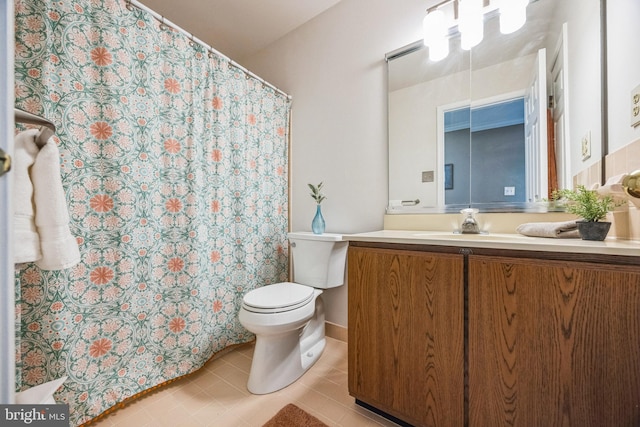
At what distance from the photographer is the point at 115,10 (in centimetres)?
111

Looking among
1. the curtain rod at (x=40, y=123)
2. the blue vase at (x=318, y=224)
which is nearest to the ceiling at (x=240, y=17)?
the blue vase at (x=318, y=224)

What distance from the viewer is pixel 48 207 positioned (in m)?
0.66

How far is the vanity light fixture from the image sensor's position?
48.2 inches

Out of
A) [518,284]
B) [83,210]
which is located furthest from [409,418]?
[83,210]

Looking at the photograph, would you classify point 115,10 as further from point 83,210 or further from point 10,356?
point 10,356

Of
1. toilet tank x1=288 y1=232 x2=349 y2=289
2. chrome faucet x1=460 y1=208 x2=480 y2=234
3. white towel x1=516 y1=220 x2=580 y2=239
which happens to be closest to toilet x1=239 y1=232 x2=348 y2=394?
toilet tank x1=288 y1=232 x2=349 y2=289

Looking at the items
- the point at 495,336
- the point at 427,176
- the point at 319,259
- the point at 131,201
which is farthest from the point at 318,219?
the point at 495,336

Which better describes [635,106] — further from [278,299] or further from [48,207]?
[48,207]

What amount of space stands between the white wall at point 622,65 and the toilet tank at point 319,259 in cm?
126

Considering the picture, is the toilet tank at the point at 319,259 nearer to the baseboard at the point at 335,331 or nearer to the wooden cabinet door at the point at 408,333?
the baseboard at the point at 335,331

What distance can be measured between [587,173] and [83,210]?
2.14 meters

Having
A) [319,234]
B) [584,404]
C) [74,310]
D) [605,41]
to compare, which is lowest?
[584,404]

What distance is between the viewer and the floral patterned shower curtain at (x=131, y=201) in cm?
97

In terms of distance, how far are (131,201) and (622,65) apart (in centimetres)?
207
